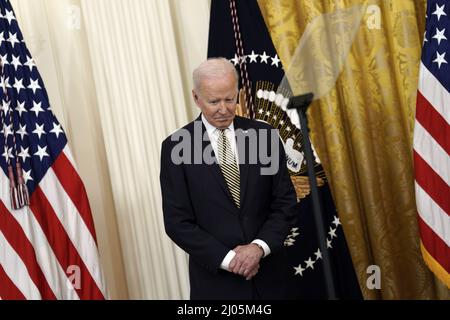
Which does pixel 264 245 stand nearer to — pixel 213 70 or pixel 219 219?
pixel 219 219

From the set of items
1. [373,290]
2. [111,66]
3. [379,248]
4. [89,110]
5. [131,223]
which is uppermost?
[111,66]

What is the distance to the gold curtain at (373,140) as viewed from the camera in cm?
373

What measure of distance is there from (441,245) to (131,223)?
1664 millimetres

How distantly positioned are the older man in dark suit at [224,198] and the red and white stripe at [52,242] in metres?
0.91

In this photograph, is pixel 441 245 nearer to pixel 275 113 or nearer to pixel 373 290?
pixel 373 290

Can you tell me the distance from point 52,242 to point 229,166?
1.19 metres

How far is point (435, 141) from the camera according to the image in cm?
323

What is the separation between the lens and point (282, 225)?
243 cm

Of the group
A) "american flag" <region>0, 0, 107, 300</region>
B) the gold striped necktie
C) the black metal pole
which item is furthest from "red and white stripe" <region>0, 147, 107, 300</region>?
the black metal pole
